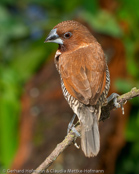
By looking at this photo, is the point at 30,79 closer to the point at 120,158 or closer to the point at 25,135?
the point at 25,135

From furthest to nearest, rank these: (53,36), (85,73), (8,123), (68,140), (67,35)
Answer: (8,123), (67,35), (53,36), (85,73), (68,140)

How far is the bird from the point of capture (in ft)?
11.8

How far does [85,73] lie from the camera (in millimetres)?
3773

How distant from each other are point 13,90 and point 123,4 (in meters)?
2.39

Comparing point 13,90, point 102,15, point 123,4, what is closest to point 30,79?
point 13,90

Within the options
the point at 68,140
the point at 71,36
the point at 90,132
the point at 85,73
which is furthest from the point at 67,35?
the point at 68,140

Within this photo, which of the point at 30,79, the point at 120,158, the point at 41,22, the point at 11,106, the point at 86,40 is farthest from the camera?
the point at 41,22

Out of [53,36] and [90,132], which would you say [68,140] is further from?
[53,36]

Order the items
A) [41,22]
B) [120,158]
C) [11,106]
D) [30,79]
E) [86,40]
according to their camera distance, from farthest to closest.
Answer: [41,22] → [30,79] → [120,158] → [11,106] → [86,40]

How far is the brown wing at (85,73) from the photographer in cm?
364

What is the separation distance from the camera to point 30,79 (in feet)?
21.8

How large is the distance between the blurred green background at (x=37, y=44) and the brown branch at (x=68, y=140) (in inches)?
60.5

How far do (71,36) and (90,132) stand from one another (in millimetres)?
1160

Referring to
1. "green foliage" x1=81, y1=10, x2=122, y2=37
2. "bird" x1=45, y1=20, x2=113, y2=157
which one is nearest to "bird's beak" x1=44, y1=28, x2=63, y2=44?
"bird" x1=45, y1=20, x2=113, y2=157
